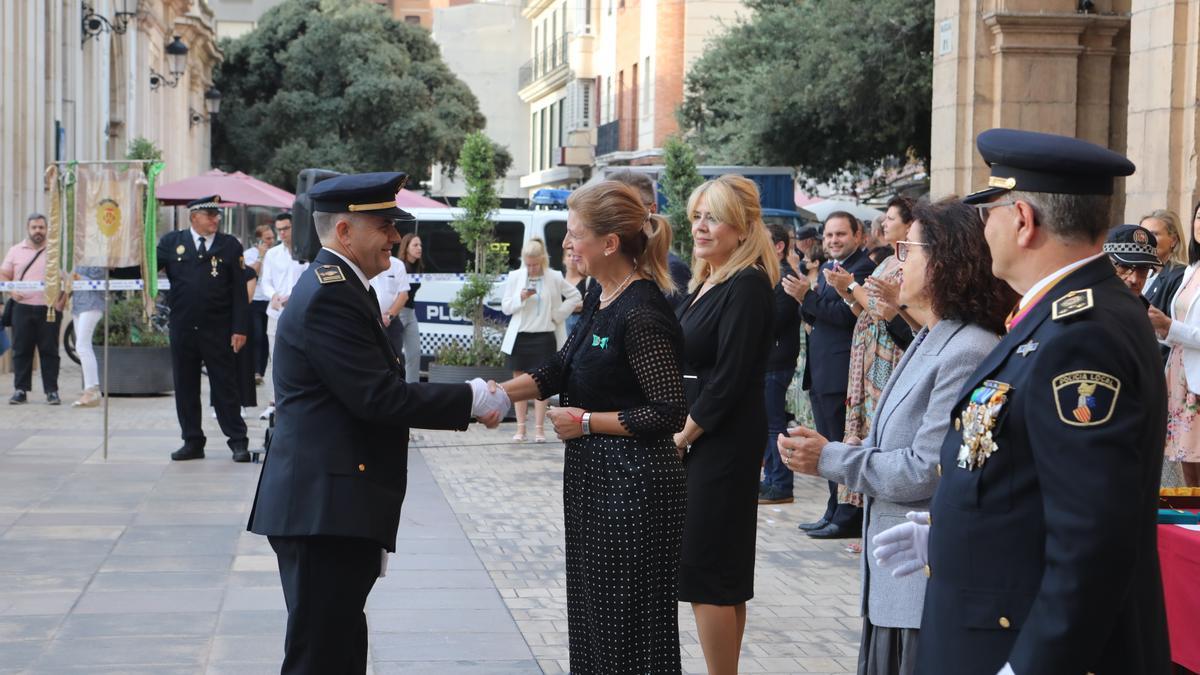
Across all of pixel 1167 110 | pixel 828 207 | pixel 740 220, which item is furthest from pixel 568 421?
pixel 828 207

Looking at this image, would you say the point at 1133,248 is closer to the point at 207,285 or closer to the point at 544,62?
the point at 207,285

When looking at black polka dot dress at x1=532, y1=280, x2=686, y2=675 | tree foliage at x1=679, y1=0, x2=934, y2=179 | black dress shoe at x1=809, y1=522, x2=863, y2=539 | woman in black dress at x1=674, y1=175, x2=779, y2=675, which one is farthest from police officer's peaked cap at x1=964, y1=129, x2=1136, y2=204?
tree foliage at x1=679, y1=0, x2=934, y2=179

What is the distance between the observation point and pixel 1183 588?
4176 millimetres

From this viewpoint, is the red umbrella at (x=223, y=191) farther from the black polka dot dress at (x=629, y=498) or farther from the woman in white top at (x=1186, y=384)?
the black polka dot dress at (x=629, y=498)

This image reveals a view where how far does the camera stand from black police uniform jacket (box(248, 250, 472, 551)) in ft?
13.5

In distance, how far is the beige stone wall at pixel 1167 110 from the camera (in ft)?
34.9

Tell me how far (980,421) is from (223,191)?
70.9 ft

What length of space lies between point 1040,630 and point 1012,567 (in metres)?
0.22

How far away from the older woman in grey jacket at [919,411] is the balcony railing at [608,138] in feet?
155

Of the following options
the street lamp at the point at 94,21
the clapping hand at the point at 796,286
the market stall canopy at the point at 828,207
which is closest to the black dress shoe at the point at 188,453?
the clapping hand at the point at 796,286

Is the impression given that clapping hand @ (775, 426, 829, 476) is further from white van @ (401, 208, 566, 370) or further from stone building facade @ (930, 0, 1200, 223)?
white van @ (401, 208, 566, 370)

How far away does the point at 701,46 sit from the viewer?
145ft

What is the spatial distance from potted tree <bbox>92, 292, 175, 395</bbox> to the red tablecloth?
45.8 feet

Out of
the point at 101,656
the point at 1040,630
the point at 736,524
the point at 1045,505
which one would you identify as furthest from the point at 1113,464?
the point at 101,656
